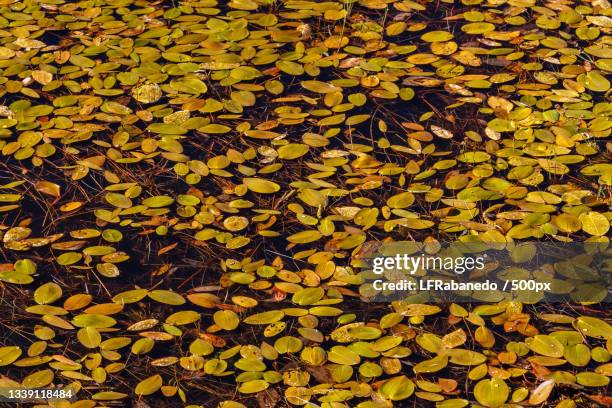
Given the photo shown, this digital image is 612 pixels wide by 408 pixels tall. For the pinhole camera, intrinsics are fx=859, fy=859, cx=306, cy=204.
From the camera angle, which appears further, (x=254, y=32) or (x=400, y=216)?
(x=254, y=32)

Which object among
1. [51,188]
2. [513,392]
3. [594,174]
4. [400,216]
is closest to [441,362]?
[513,392]

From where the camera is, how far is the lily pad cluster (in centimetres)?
235

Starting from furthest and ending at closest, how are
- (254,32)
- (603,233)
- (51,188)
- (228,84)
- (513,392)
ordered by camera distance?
(254,32)
(228,84)
(51,188)
(603,233)
(513,392)

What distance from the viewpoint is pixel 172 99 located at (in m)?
3.33

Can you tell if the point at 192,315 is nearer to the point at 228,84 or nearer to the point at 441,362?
the point at 441,362

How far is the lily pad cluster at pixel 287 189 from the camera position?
2.35 metres

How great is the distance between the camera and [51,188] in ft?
9.68

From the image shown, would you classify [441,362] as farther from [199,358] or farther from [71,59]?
[71,59]

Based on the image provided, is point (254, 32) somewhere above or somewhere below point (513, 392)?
above

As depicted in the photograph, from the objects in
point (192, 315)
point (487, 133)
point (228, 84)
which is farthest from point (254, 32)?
point (192, 315)

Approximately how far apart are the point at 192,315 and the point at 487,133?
132 cm

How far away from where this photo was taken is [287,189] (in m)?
2.94

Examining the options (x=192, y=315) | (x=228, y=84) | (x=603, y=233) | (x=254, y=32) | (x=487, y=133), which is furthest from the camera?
(x=254, y=32)

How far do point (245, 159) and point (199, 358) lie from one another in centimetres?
90
